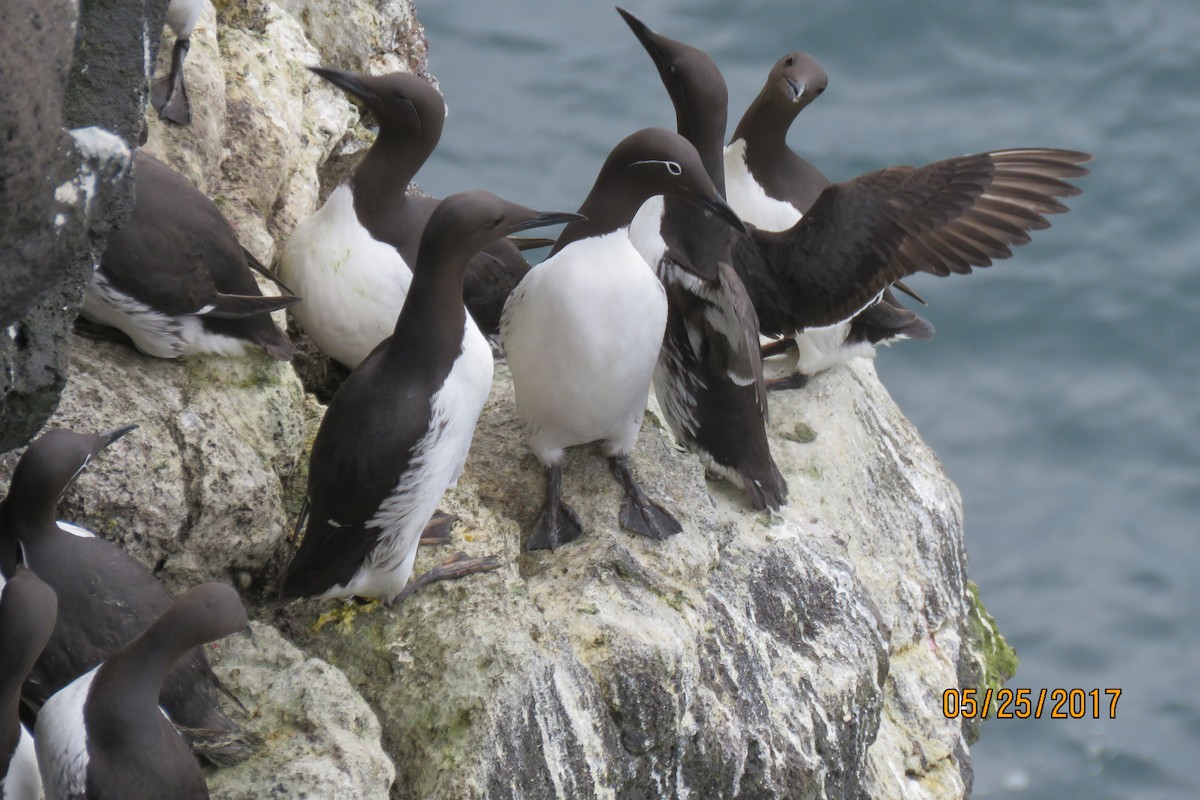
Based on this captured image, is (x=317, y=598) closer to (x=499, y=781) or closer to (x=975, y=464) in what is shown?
(x=499, y=781)

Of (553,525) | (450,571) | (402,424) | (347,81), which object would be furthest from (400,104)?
(450,571)

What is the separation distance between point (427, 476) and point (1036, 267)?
8.02 m

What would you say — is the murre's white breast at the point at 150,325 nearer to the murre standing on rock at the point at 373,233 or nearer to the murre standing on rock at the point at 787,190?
the murre standing on rock at the point at 373,233

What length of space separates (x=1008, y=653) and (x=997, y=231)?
7.03 feet

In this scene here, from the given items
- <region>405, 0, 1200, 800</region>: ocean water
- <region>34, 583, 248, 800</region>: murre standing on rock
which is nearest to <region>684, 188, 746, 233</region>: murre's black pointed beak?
<region>34, 583, 248, 800</region>: murre standing on rock

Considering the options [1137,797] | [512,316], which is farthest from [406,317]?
[1137,797]

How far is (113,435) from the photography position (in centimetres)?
363

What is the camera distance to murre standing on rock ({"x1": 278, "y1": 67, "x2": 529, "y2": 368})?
4.71m

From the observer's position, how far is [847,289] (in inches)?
214

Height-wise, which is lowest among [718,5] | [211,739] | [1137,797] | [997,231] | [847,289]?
[211,739]

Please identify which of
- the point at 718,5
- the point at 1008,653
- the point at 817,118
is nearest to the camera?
the point at 1008,653

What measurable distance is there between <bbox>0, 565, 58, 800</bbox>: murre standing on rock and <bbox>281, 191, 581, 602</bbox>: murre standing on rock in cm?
81

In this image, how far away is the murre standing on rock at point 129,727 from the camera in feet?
10.1
